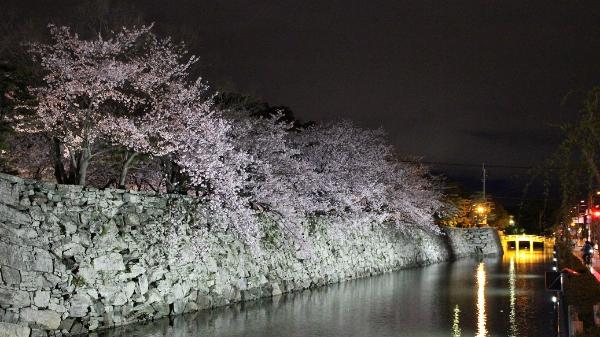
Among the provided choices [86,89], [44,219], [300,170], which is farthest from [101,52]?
[300,170]

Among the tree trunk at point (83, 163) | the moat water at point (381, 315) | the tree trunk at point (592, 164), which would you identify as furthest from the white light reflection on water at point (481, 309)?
the tree trunk at point (83, 163)

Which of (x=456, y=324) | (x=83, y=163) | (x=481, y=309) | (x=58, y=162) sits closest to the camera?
(x=456, y=324)

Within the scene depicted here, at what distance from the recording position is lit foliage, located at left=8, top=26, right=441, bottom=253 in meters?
15.5

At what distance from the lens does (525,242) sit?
86.7 m

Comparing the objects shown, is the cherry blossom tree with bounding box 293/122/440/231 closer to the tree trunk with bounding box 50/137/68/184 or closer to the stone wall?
the stone wall

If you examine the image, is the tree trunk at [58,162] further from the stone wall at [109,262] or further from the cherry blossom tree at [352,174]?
the cherry blossom tree at [352,174]

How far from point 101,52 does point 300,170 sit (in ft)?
33.3

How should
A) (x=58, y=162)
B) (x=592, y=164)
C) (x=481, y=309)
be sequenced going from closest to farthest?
(x=592, y=164)
(x=58, y=162)
(x=481, y=309)

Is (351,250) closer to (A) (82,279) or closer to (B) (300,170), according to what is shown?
(B) (300,170)

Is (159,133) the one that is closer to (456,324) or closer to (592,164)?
→ (456,324)

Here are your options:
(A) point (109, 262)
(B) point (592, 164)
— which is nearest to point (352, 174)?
(A) point (109, 262)

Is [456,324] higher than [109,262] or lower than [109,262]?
lower

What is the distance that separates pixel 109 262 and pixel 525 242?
8208cm

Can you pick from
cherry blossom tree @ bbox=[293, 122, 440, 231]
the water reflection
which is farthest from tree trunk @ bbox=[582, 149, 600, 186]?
cherry blossom tree @ bbox=[293, 122, 440, 231]
